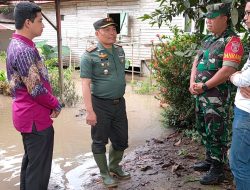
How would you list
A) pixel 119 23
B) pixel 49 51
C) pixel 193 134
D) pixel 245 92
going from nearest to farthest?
pixel 245 92
pixel 193 134
pixel 119 23
pixel 49 51

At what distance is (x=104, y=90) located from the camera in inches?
137

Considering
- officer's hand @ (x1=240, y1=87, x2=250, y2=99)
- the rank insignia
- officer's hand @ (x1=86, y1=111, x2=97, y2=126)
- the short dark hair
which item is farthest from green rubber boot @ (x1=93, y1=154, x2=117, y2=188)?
officer's hand @ (x1=240, y1=87, x2=250, y2=99)

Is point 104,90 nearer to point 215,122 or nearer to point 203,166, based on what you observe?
point 215,122

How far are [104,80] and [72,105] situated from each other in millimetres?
5098

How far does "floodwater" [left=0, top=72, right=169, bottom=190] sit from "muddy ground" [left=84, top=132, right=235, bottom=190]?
33cm

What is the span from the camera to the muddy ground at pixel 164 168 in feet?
11.9

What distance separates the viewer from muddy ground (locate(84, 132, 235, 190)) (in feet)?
11.9

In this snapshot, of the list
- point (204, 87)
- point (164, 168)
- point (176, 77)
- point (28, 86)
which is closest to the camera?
point (28, 86)

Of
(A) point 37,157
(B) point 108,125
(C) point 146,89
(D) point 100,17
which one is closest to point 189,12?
(B) point 108,125

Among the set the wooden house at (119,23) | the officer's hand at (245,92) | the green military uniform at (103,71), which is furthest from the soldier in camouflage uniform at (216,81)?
the wooden house at (119,23)

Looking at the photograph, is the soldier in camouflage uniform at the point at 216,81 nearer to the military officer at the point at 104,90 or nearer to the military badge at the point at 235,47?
the military badge at the point at 235,47

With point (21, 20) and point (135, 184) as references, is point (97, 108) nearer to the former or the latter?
point (135, 184)

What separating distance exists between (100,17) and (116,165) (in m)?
12.3

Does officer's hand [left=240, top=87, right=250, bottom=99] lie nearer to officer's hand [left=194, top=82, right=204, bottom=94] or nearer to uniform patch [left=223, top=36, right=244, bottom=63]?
uniform patch [left=223, top=36, right=244, bottom=63]
